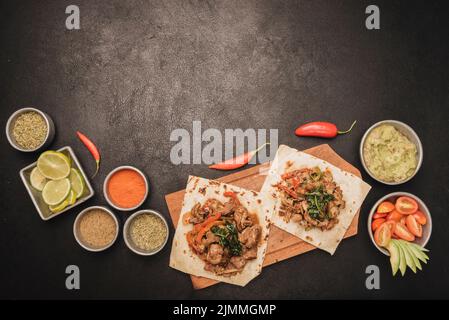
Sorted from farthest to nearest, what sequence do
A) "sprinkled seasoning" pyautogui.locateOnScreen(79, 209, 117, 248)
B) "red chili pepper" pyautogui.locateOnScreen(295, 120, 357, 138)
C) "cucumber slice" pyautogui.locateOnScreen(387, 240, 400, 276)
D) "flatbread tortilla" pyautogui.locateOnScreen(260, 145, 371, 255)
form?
"red chili pepper" pyautogui.locateOnScreen(295, 120, 357, 138) < "flatbread tortilla" pyautogui.locateOnScreen(260, 145, 371, 255) < "sprinkled seasoning" pyautogui.locateOnScreen(79, 209, 117, 248) < "cucumber slice" pyautogui.locateOnScreen(387, 240, 400, 276)

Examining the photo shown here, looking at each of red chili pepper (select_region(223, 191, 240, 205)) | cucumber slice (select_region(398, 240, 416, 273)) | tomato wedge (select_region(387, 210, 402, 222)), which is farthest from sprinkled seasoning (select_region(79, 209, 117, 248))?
cucumber slice (select_region(398, 240, 416, 273))

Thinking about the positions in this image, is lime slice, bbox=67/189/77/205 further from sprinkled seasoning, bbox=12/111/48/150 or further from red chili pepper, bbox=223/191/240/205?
red chili pepper, bbox=223/191/240/205

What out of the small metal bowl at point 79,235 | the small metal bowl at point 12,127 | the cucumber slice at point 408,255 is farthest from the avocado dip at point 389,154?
the small metal bowl at point 12,127

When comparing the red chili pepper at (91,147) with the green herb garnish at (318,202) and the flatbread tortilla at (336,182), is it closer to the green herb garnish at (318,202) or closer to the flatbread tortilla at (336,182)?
the flatbread tortilla at (336,182)

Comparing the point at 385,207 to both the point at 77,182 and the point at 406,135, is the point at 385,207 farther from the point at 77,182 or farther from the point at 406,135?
the point at 77,182
